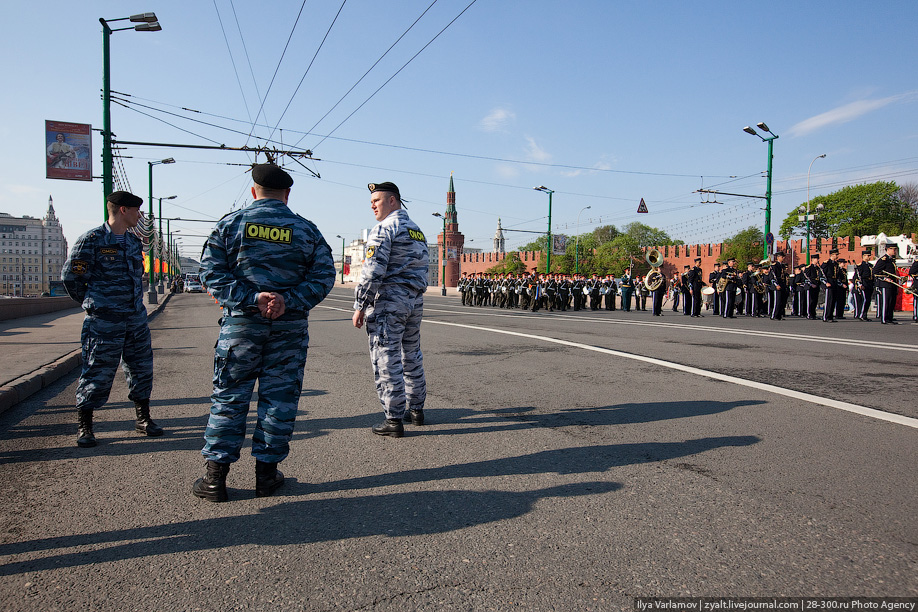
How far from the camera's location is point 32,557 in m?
2.41

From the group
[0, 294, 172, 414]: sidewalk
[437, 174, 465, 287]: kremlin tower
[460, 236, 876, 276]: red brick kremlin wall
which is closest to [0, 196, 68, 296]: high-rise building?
[437, 174, 465, 287]: kremlin tower

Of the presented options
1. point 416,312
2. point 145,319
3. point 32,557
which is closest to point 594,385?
point 416,312

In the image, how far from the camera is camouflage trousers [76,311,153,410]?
13.7 ft

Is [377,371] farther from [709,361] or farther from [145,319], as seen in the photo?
[709,361]

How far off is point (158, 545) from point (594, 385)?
176 inches

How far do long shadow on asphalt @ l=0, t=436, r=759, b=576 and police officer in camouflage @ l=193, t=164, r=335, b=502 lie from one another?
338 millimetres

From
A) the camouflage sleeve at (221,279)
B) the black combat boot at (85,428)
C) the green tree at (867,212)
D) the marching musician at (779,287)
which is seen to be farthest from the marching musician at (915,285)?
the green tree at (867,212)

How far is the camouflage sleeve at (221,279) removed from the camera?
302cm

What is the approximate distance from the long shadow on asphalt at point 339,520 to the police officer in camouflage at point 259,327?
0.34 m

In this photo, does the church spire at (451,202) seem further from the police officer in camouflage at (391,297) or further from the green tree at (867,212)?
the police officer in camouflage at (391,297)

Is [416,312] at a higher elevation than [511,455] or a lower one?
higher

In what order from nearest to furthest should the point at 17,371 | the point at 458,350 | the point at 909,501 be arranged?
the point at 909,501 → the point at 17,371 → the point at 458,350

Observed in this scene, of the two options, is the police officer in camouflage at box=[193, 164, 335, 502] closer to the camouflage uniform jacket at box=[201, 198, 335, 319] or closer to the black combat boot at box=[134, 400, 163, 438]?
the camouflage uniform jacket at box=[201, 198, 335, 319]

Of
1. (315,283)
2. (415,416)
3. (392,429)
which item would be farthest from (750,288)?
(315,283)
